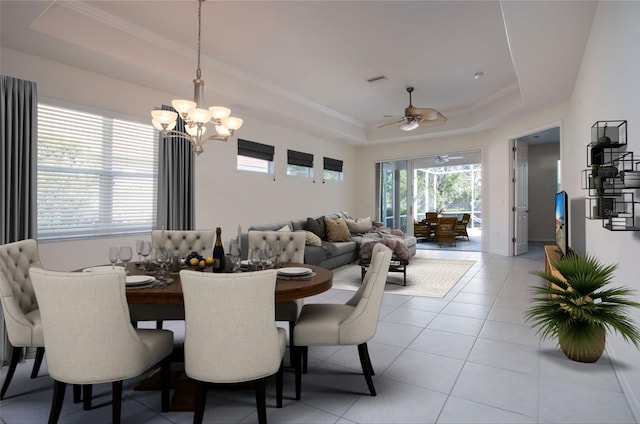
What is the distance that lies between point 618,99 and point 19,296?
13.4 feet

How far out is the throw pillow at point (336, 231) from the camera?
6375mm

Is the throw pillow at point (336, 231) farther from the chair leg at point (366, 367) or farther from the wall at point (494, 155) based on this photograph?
the chair leg at point (366, 367)

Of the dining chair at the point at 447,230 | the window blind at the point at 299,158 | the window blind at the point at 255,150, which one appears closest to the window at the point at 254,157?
the window blind at the point at 255,150

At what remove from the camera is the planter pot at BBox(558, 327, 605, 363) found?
2375 millimetres

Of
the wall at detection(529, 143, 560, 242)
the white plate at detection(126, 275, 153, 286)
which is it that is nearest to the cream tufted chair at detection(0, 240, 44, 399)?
the white plate at detection(126, 275, 153, 286)

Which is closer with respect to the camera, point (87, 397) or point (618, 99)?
point (87, 397)

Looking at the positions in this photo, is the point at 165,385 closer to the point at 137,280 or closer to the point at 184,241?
the point at 137,280

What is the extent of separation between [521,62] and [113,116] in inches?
190

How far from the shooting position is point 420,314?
3574 millimetres

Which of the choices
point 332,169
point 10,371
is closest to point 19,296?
point 10,371

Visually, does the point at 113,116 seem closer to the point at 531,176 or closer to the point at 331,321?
the point at 331,321

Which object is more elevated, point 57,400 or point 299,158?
point 299,158

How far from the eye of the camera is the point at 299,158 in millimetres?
7176

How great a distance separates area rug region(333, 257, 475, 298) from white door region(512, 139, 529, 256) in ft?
4.82
